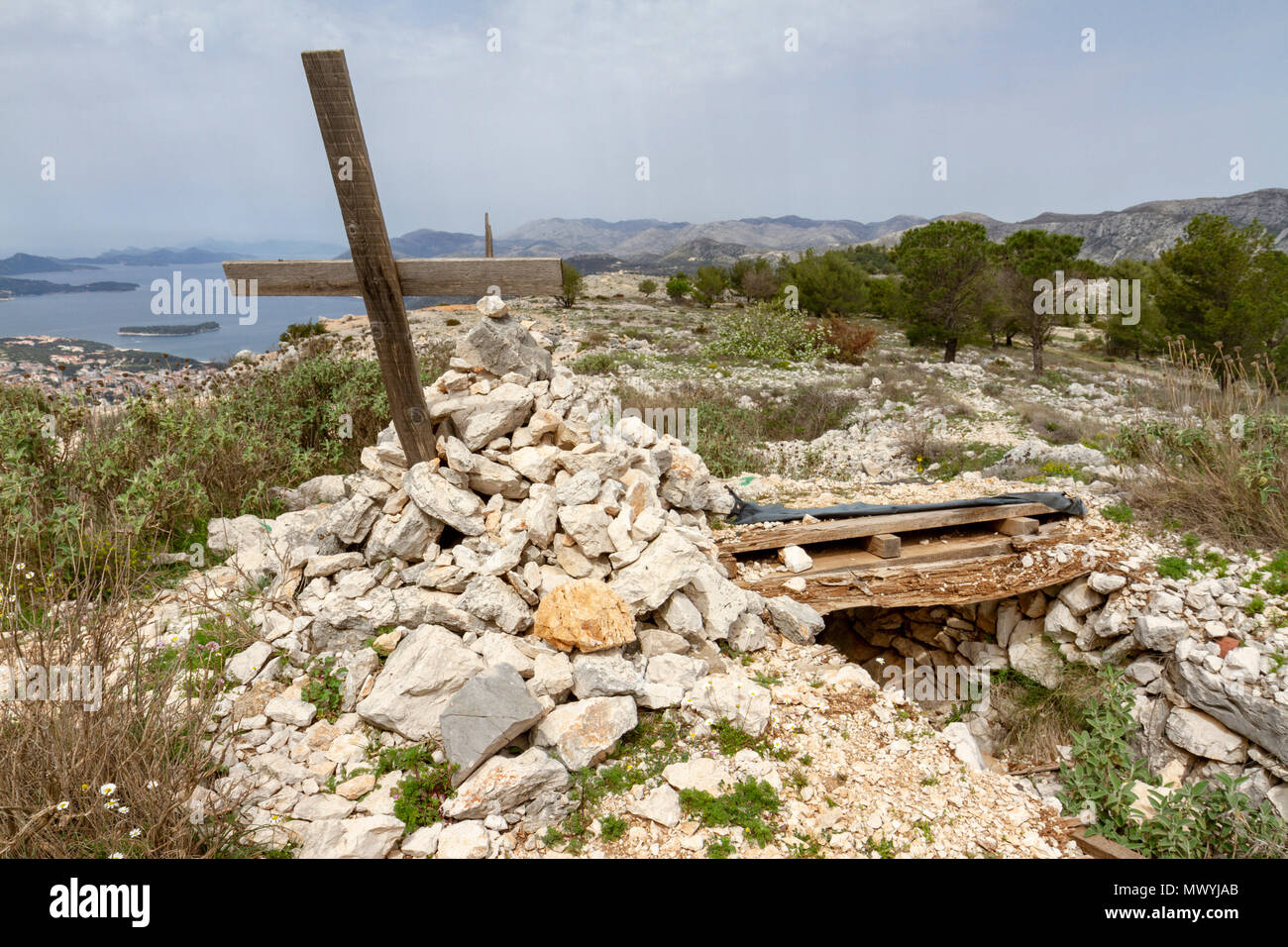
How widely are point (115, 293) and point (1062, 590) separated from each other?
46.9 ft

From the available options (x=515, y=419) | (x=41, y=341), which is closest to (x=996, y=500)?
A: (x=515, y=419)

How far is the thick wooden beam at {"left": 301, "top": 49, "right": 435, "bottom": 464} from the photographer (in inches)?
117

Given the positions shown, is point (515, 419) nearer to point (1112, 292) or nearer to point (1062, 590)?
point (1062, 590)

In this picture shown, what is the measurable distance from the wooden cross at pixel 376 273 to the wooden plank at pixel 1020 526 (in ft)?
13.5

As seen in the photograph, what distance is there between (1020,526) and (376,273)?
504 centimetres

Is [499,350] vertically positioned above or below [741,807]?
above

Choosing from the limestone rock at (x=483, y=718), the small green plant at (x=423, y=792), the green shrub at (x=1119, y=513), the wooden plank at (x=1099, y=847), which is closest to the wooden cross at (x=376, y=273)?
the limestone rock at (x=483, y=718)

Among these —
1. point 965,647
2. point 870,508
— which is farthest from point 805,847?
point 965,647

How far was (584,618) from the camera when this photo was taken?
2.90 meters

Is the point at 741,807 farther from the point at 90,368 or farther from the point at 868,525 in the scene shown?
the point at 90,368

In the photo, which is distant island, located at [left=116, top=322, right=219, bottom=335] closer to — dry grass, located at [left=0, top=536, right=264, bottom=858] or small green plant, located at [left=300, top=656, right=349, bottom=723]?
small green plant, located at [left=300, top=656, right=349, bottom=723]

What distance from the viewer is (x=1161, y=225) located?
6506 centimetres

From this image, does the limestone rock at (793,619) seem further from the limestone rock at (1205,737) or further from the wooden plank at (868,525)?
the limestone rock at (1205,737)

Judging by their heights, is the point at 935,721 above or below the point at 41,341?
below
